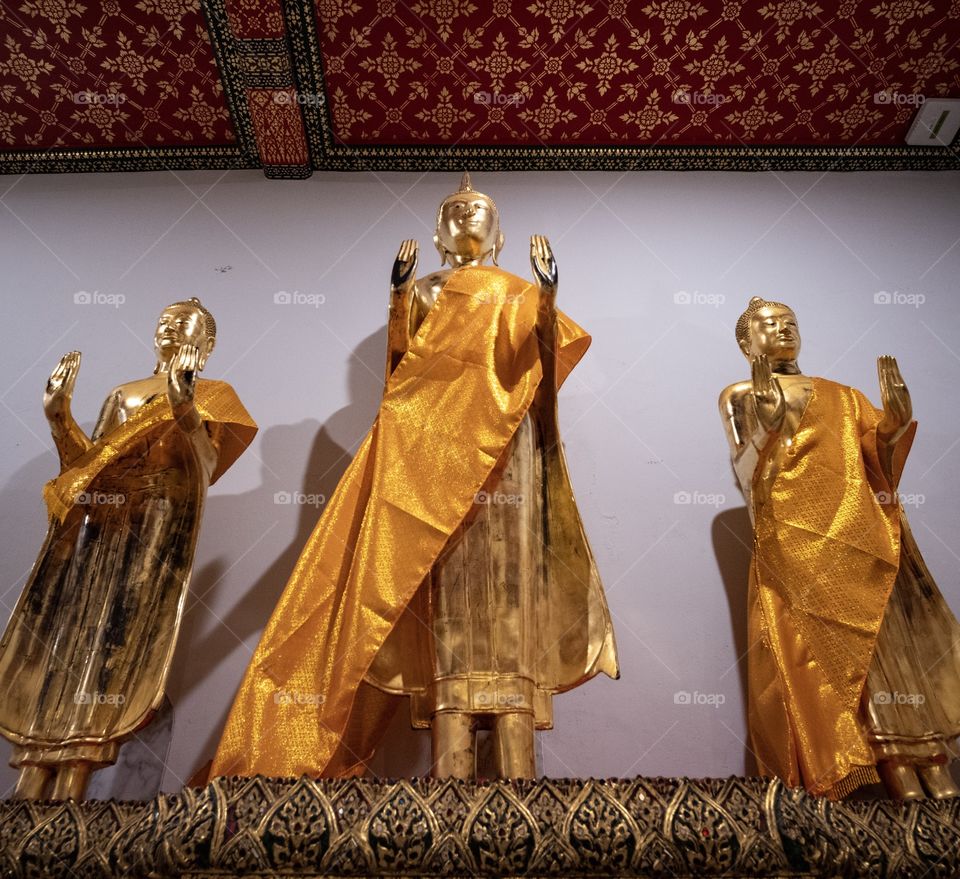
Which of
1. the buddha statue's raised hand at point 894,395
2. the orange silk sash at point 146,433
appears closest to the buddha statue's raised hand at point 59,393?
the orange silk sash at point 146,433

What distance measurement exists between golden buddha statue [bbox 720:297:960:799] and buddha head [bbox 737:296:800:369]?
0.03 m

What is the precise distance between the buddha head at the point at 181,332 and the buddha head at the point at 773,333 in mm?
1771

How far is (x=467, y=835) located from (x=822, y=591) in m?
1.24

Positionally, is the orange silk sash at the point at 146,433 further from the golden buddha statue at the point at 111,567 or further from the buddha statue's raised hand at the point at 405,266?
the buddha statue's raised hand at the point at 405,266

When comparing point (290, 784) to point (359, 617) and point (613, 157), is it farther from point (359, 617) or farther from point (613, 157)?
point (613, 157)

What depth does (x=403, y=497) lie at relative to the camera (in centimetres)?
234

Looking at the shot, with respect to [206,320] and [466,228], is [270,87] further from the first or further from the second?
[466,228]

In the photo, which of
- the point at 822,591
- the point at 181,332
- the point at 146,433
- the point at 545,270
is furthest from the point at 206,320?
the point at 822,591

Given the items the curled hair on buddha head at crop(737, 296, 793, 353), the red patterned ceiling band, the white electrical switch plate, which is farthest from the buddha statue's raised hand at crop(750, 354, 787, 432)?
the red patterned ceiling band

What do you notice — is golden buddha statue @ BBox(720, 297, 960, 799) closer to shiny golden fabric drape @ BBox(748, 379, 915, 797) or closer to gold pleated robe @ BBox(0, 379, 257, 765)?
shiny golden fabric drape @ BBox(748, 379, 915, 797)

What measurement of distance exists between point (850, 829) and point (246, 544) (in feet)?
6.55

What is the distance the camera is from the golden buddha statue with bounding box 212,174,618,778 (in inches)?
84.4

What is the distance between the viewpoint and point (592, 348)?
344 centimetres

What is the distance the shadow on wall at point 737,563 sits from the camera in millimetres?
2875
